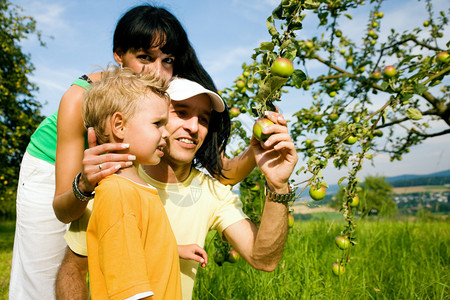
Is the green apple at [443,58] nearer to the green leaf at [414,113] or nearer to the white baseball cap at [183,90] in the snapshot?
the green leaf at [414,113]

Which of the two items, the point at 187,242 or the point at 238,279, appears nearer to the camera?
the point at 187,242

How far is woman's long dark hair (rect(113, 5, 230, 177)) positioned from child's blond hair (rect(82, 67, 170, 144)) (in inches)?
20.3

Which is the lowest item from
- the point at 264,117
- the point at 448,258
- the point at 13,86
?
the point at 448,258

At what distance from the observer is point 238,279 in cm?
253

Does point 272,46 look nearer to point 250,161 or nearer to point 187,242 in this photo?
point 250,161

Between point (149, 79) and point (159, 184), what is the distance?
55 centimetres

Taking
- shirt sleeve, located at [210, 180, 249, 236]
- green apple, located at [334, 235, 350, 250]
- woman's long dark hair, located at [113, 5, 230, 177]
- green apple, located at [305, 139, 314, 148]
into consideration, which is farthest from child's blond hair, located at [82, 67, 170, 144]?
green apple, located at [305, 139, 314, 148]

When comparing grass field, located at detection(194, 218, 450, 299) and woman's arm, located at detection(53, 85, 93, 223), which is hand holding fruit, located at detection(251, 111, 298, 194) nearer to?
woman's arm, located at detection(53, 85, 93, 223)

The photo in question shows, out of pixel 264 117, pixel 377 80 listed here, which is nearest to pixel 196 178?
pixel 264 117

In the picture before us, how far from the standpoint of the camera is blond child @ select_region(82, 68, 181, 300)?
0.90m

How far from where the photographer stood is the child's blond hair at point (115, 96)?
43.4 inches

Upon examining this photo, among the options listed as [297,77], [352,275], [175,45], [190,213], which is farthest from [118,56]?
[352,275]

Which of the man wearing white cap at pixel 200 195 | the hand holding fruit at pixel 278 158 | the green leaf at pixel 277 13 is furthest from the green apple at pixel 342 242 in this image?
the green leaf at pixel 277 13

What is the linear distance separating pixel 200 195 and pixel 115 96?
0.70 meters
